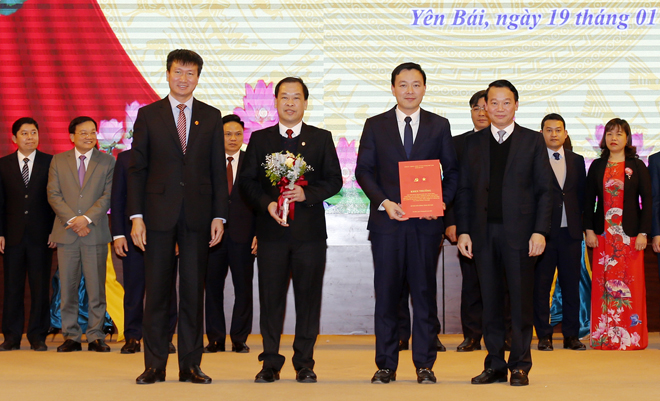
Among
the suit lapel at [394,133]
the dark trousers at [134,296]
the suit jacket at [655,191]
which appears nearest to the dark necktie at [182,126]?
the suit lapel at [394,133]

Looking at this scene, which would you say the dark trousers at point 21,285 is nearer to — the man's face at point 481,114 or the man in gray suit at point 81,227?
the man in gray suit at point 81,227

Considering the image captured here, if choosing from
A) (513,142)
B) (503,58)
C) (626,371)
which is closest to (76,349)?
(513,142)

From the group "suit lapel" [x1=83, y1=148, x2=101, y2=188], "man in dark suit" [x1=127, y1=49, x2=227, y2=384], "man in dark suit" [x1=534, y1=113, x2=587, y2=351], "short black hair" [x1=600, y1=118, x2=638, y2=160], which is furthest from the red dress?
"suit lapel" [x1=83, y1=148, x2=101, y2=188]

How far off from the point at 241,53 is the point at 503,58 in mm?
2429

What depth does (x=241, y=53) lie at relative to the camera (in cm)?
596

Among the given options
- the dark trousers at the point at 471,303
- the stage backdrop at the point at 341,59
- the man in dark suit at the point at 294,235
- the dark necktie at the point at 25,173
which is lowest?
the dark trousers at the point at 471,303

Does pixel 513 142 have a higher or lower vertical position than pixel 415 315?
higher

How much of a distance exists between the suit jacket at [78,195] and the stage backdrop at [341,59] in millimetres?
988

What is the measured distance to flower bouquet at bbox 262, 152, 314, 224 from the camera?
3408 mm

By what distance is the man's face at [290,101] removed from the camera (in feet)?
11.7

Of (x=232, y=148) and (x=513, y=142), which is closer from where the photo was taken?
(x=513, y=142)

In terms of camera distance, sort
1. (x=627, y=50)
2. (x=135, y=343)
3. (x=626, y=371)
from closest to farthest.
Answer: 1. (x=626, y=371)
2. (x=135, y=343)
3. (x=627, y=50)

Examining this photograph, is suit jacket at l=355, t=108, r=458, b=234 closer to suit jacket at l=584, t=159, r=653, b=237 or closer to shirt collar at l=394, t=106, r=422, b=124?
shirt collar at l=394, t=106, r=422, b=124

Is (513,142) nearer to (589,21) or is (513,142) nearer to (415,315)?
(415,315)
